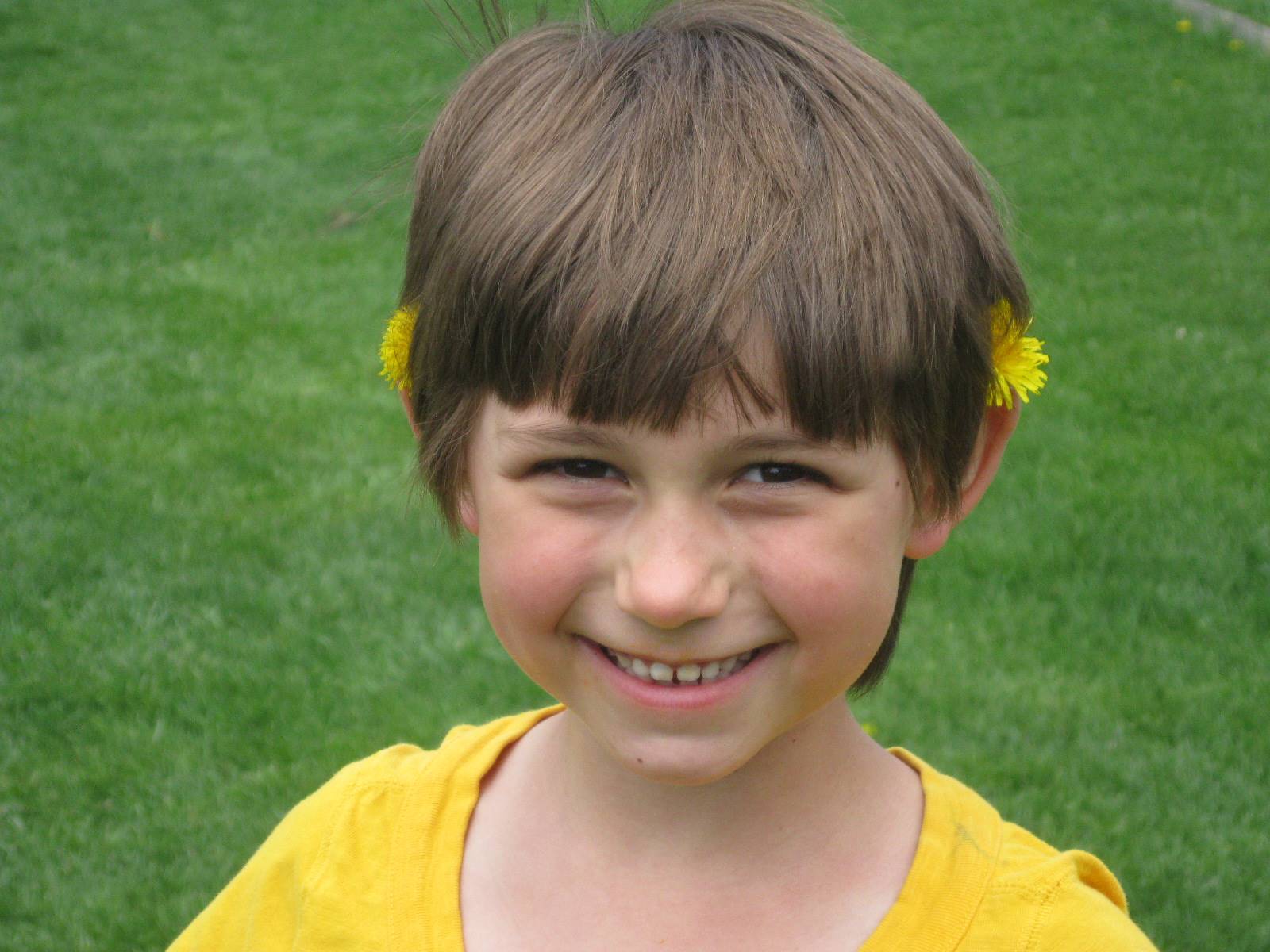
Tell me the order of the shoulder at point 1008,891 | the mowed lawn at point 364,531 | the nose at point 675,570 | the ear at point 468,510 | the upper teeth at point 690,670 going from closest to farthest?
the nose at point 675,570
the upper teeth at point 690,670
the shoulder at point 1008,891
the ear at point 468,510
the mowed lawn at point 364,531

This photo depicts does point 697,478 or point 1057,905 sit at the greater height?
point 697,478

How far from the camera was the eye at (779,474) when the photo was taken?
161 cm

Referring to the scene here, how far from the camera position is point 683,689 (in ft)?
5.49

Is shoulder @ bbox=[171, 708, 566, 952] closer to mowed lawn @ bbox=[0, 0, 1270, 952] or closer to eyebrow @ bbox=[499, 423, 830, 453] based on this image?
eyebrow @ bbox=[499, 423, 830, 453]

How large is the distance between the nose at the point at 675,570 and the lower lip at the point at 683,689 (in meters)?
0.11

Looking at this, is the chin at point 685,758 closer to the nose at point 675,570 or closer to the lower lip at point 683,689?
the lower lip at point 683,689

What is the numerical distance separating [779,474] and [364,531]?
370 cm

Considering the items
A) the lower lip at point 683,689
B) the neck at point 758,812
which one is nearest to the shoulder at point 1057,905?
the neck at point 758,812

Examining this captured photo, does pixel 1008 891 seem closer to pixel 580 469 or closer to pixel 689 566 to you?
pixel 689 566

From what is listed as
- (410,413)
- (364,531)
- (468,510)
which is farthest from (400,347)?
(364,531)

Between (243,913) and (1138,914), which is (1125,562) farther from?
(243,913)

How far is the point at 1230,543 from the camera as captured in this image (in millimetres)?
4930

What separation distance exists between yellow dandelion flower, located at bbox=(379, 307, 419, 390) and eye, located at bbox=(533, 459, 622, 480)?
13.4 inches

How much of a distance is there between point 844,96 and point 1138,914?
8.18 feet
